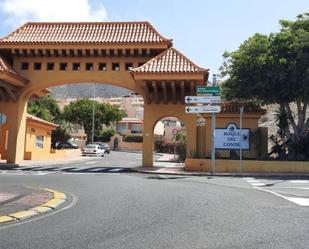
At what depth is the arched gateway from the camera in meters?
29.6

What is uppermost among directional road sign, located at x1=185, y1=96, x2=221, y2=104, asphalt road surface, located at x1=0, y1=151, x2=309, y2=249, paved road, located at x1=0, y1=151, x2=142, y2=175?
directional road sign, located at x1=185, y1=96, x2=221, y2=104

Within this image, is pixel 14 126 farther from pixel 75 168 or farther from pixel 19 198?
pixel 19 198

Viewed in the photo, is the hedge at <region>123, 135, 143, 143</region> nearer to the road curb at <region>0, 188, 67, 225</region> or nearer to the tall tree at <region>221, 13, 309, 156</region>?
the tall tree at <region>221, 13, 309, 156</region>

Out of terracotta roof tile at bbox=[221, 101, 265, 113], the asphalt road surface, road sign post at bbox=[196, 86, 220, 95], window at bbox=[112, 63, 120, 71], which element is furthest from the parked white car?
the asphalt road surface

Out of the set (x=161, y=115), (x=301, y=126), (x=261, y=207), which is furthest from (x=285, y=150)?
(x=261, y=207)

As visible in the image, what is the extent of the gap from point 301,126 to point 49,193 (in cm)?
2022

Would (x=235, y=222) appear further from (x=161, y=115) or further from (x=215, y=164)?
(x=161, y=115)

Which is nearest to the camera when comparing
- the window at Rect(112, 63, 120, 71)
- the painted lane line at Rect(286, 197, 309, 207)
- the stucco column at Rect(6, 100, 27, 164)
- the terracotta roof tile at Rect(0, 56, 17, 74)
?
the painted lane line at Rect(286, 197, 309, 207)

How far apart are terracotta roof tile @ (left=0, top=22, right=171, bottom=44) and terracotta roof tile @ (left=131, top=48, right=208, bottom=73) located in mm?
934

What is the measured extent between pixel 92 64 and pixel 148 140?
20.1 feet

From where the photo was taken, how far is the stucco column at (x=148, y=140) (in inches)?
1182

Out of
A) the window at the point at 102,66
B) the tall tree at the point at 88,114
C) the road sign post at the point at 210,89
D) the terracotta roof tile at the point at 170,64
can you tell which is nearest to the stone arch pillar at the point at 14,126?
the window at the point at 102,66

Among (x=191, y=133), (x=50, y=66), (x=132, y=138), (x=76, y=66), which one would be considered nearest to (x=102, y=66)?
(x=76, y=66)

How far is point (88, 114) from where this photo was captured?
8856 centimetres
